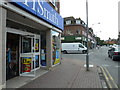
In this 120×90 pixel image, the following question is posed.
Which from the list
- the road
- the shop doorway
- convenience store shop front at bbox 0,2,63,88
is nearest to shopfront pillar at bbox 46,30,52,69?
convenience store shop front at bbox 0,2,63,88

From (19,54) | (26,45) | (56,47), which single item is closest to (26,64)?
(19,54)

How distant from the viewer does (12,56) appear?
256 inches

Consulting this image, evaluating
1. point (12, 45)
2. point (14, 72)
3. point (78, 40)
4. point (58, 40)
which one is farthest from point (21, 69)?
point (78, 40)

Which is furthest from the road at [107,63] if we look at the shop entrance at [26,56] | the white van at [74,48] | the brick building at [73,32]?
the brick building at [73,32]

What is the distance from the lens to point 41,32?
369 inches

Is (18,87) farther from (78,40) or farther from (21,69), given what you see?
(78,40)

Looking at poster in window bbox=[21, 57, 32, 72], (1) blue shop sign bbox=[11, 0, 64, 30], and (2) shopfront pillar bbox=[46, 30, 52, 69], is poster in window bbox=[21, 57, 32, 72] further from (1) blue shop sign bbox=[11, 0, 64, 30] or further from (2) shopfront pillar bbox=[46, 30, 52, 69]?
(1) blue shop sign bbox=[11, 0, 64, 30]

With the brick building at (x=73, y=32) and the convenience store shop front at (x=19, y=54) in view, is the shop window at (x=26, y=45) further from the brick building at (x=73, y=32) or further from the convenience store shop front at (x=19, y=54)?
the brick building at (x=73, y=32)

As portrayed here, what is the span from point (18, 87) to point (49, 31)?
4.68 m

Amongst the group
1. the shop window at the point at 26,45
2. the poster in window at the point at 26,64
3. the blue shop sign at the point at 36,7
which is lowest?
the poster in window at the point at 26,64

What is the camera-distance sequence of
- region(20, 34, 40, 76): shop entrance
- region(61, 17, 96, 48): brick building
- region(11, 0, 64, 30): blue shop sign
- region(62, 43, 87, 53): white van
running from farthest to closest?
region(61, 17, 96, 48): brick building, region(62, 43, 87, 53): white van, region(20, 34, 40, 76): shop entrance, region(11, 0, 64, 30): blue shop sign

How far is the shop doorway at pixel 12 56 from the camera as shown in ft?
20.0

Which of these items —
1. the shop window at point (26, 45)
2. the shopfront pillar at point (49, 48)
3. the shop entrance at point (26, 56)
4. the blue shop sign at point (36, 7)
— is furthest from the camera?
the shopfront pillar at point (49, 48)

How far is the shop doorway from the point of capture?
20.0 feet
